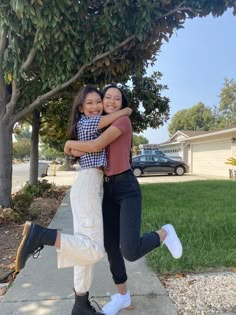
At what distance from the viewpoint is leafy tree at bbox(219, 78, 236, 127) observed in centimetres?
4525

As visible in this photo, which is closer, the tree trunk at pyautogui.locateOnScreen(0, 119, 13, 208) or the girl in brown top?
the girl in brown top

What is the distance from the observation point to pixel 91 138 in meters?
2.62

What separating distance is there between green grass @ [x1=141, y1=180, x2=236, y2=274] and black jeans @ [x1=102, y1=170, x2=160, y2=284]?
4.07 ft

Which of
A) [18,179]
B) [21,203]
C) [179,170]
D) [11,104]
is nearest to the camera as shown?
[11,104]

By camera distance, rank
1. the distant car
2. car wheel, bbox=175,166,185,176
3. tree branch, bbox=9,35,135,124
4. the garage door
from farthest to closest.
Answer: car wheel, bbox=175,166,185,176 → the distant car → the garage door → tree branch, bbox=9,35,135,124

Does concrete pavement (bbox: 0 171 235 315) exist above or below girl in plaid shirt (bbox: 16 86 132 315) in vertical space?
below

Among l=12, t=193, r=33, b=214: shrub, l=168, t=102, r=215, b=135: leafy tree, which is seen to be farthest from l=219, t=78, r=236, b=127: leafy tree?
→ l=12, t=193, r=33, b=214: shrub

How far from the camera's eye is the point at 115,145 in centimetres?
263

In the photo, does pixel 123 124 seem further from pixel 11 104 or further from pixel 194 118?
pixel 194 118

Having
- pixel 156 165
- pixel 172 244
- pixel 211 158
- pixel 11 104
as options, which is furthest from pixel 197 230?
pixel 211 158

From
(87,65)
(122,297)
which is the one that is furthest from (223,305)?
(87,65)

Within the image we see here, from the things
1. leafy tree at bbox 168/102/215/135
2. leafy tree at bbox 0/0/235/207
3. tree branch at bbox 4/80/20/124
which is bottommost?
tree branch at bbox 4/80/20/124

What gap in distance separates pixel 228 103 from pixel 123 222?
157 feet

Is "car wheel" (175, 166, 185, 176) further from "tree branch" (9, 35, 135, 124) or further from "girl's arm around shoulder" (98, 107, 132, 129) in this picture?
"girl's arm around shoulder" (98, 107, 132, 129)
